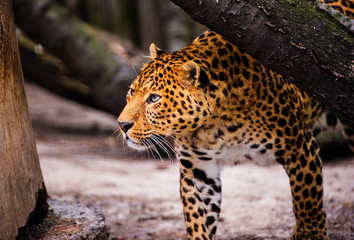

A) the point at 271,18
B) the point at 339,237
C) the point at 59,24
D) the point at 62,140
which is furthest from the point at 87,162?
the point at 271,18

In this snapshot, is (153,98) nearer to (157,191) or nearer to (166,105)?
(166,105)

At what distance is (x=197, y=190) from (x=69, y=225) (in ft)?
4.37

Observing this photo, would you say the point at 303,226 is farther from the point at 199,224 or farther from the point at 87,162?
the point at 87,162

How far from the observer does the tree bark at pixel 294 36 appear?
4098 mm

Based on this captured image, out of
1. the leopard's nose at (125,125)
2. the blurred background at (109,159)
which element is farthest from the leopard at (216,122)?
the blurred background at (109,159)

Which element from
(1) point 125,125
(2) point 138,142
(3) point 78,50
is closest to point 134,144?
(2) point 138,142

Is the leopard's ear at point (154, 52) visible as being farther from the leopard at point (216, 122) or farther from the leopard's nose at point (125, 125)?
the leopard's nose at point (125, 125)

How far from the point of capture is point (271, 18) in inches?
162

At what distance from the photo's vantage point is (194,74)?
4.58 metres

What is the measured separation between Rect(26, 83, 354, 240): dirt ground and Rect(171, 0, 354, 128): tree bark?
2494mm

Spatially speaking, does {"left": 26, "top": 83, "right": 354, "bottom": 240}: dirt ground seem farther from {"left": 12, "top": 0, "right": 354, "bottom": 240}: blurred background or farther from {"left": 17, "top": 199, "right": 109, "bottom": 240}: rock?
{"left": 17, "top": 199, "right": 109, "bottom": 240}: rock

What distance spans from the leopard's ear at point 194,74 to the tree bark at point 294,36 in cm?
42

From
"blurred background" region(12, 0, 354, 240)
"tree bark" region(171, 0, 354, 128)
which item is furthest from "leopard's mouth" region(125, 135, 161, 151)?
"tree bark" region(171, 0, 354, 128)

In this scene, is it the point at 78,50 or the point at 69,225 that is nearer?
the point at 69,225
